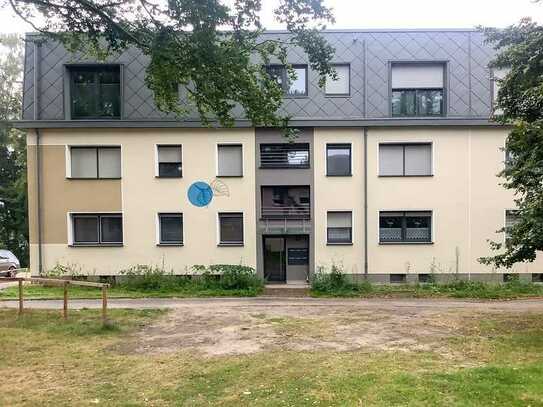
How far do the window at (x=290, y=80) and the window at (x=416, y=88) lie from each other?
372 centimetres

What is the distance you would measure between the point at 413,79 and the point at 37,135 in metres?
15.6

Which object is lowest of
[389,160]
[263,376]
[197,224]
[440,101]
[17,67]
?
[263,376]

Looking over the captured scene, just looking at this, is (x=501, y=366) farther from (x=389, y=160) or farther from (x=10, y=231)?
(x=10, y=231)

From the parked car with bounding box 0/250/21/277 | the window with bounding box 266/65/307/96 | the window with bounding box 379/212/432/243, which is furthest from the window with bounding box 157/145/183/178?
the parked car with bounding box 0/250/21/277

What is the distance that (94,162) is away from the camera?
17.4 meters

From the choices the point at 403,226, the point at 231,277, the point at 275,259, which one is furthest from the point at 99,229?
the point at 403,226

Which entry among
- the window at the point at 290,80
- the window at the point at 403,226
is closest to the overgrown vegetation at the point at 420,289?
the window at the point at 403,226

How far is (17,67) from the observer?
1411 inches

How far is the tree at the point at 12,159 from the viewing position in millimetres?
34500

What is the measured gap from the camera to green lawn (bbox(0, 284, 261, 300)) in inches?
571

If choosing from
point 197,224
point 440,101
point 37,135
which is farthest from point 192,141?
point 440,101

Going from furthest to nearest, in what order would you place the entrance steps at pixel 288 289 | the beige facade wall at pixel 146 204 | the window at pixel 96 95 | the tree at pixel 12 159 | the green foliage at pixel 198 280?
1. the tree at pixel 12 159
2. the window at pixel 96 95
3. the beige facade wall at pixel 146 204
4. the green foliage at pixel 198 280
5. the entrance steps at pixel 288 289

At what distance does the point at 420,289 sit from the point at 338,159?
6.02 m

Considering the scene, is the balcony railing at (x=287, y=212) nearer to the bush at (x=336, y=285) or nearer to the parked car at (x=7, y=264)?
the bush at (x=336, y=285)
